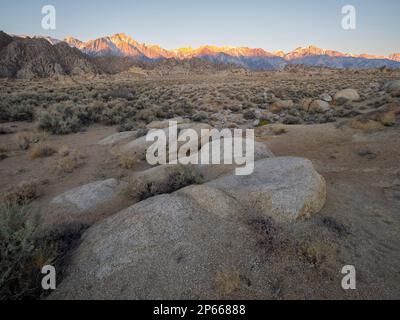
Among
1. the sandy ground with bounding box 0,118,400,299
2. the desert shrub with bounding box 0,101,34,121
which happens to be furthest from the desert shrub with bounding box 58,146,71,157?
the desert shrub with bounding box 0,101,34,121

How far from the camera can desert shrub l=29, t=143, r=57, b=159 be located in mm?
8852

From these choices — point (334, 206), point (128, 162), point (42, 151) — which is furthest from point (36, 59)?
point (334, 206)

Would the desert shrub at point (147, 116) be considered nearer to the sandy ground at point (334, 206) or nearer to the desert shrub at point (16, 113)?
the sandy ground at point (334, 206)

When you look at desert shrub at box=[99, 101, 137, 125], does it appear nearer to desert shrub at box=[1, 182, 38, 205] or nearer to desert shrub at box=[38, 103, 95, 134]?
desert shrub at box=[38, 103, 95, 134]

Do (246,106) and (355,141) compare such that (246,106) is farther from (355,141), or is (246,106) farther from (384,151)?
(384,151)

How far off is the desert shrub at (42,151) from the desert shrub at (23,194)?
10.4 ft

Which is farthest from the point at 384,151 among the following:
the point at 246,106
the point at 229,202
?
the point at 246,106

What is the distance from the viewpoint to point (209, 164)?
6.59 m

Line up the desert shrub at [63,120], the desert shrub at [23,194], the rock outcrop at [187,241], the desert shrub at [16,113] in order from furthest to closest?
the desert shrub at [16,113] < the desert shrub at [63,120] < the desert shrub at [23,194] < the rock outcrop at [187,241]

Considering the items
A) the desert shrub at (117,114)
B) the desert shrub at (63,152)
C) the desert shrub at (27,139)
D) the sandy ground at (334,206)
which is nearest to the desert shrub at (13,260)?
the sandy ground at (334,206)

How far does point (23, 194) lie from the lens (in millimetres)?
5809

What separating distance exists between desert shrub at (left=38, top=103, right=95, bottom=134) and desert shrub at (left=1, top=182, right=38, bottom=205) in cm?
676

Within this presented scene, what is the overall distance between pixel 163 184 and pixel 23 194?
11.3 ft

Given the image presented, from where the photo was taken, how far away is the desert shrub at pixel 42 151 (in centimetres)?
885
